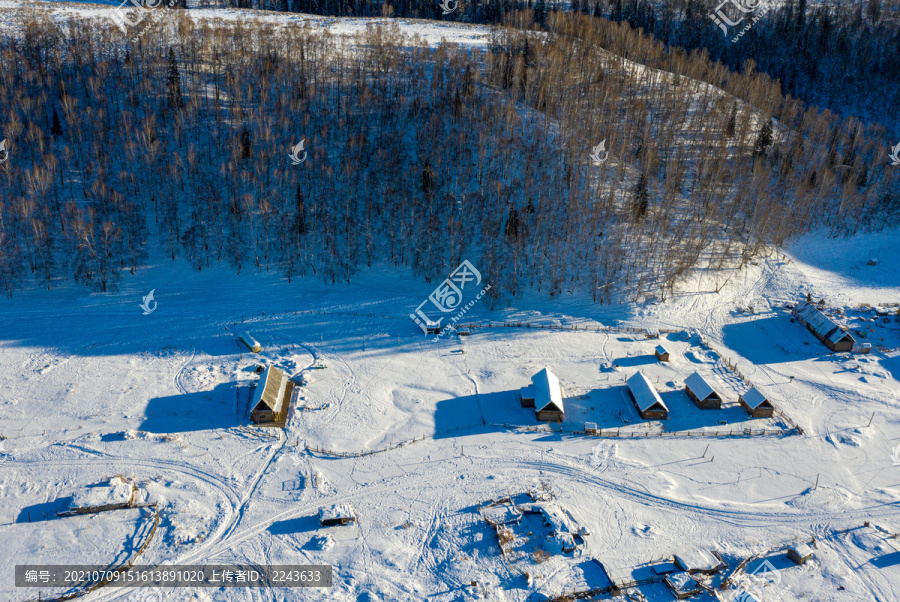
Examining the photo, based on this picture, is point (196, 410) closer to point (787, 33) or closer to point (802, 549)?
point (802, 549)

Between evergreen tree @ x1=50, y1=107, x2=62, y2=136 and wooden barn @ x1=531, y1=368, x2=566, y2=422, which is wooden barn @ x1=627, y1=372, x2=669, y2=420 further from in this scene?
evergreen tree @ x1=50, y1=107, x2=62, y2=136

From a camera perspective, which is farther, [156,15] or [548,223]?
[156,15]

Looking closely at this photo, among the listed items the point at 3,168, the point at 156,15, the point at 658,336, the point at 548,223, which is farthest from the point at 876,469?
the point at 156,15

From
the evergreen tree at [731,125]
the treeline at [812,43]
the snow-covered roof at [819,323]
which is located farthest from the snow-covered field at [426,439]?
the treeline at [812,43]

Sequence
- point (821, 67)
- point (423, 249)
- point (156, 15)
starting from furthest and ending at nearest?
point (821, 67), point (156, 15), point (423, 249)

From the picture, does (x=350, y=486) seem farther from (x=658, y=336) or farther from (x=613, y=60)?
(x=613, y=60)

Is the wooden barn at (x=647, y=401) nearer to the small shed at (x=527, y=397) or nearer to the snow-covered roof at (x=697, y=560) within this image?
the small shed at (x=527, y=397)

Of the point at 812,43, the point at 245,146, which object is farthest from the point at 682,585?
the point at 812,43
